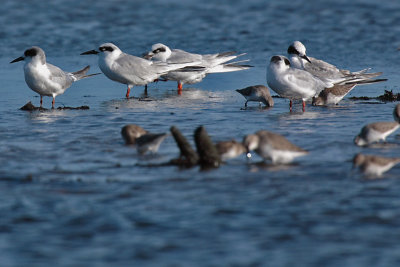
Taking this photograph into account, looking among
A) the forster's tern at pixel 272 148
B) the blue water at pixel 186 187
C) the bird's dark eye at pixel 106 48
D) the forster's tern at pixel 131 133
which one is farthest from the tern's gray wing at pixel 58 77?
the forster's tern at pixel 272 148

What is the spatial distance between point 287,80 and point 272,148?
4.44 meters

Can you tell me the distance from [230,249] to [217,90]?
30.3ft

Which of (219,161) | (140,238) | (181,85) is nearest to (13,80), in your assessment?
(181,85)

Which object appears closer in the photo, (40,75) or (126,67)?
(40,75)

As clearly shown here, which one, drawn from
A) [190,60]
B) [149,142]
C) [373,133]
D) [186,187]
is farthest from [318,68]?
[186,187]

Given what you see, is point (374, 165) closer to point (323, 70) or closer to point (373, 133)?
point (373, 133)

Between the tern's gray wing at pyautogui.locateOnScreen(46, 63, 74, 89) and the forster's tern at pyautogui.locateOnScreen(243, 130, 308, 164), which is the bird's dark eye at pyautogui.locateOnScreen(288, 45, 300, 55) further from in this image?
the forster's tern at pyautogui.locateOnScreen(243, 130, 308, 164)

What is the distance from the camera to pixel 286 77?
469 inches

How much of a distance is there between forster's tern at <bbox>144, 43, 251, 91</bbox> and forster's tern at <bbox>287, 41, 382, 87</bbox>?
2.02 meters

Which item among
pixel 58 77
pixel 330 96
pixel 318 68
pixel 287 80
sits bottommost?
pixel 330 96

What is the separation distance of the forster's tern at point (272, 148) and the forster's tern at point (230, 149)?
0.21ft

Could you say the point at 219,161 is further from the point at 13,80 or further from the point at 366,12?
the point at 366,12

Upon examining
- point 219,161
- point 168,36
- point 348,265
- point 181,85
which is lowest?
point 348,265

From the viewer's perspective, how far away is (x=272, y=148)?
7.61m
